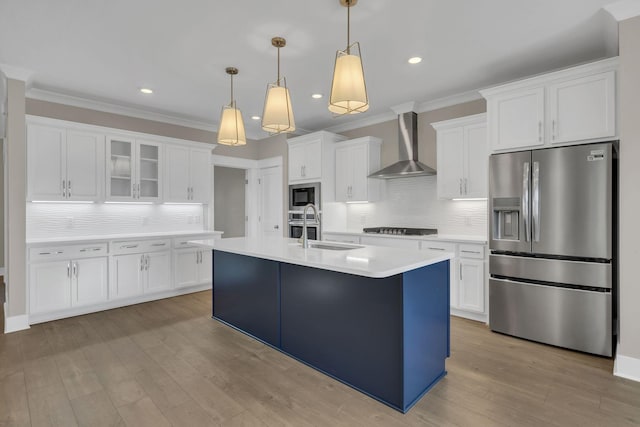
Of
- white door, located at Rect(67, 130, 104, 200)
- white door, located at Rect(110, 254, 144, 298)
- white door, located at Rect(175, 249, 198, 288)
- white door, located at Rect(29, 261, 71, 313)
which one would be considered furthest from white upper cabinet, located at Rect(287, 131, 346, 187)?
white door, located at Rect(29, 261, 71, 313)

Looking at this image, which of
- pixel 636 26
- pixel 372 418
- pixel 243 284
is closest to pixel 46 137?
pixel 243 284

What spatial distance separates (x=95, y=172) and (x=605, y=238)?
17.9 ft

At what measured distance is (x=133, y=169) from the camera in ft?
15.1

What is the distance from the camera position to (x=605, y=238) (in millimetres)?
2750

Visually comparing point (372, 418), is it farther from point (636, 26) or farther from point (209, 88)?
point (209, 88)

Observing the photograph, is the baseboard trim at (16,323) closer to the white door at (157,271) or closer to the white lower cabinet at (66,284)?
the white lower cabinet at (66,284)

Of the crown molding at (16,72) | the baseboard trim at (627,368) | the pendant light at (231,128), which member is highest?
the crown molding at (16,72)

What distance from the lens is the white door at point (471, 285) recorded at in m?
3.63

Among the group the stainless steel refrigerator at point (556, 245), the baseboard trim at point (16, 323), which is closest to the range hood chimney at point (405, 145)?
the stainless steel refrigerator at point (556, 245)

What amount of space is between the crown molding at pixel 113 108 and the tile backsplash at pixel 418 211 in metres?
2.80

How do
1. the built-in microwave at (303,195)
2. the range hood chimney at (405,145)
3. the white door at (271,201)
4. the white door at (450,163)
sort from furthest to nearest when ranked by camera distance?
1. the white door at (271,201)
2. the built-in microwave at (303,195)
3. the range hood chimney at (405,145)
4. the white door at (450,163)

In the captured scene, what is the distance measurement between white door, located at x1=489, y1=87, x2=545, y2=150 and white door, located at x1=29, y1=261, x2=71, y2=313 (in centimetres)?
489

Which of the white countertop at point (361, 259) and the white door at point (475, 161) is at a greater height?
the white door at point (475, 161)

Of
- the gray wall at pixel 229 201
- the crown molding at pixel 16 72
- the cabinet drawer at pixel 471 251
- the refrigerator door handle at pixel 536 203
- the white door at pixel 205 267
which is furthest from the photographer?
the gray wall at pixel 229 201
